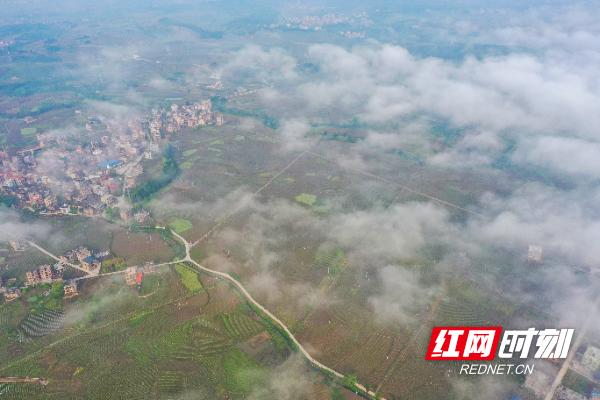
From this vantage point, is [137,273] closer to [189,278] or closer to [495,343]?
[189,278]

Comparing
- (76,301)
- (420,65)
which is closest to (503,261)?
(76,301)

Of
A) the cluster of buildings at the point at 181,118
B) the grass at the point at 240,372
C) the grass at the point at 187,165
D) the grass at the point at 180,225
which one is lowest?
the grass at the point at 240,372

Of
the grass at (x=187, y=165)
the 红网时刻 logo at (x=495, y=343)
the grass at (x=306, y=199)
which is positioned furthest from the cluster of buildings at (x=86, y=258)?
the 红网时刻 logo at (x=495, y=343)

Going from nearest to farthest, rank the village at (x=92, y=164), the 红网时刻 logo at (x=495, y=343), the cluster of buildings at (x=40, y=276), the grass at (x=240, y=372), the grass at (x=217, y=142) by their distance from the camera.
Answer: the 红网时刻 logo at (x=495, y=343)
the grass at (x=240, y=372)
the cluster of buildings at (x=40, y=276)
the village at (x=92, y=164)
the grass at (x=217, y=142)

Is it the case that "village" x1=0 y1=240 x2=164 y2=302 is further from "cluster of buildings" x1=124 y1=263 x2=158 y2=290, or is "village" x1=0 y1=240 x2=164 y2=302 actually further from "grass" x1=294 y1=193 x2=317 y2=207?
"grass" x1=294 y1=193 x2=317 y2=207

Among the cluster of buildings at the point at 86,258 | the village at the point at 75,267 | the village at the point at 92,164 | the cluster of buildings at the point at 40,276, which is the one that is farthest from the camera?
the village at the point at 92,164

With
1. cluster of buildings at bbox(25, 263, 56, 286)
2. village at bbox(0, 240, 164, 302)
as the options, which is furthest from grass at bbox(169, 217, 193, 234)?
cluster of buildings at bbox(25, 263, 56, 286)

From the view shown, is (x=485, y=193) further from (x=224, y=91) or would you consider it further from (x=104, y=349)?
(x=224, y=91)

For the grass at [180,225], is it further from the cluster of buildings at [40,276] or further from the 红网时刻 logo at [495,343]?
the 红网时刻 logo at [495,343]
